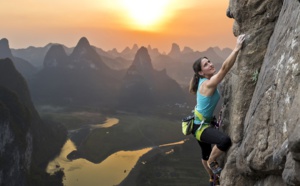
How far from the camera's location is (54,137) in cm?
11462

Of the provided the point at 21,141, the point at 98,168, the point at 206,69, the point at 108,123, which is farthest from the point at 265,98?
the point at 108,123

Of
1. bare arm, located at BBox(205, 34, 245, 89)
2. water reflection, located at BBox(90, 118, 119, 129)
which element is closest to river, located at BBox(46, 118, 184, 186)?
water reflection, located at BBox(90, 118, 119, 129)

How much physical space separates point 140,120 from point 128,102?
5126 centimetres

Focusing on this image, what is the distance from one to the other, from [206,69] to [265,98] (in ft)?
6.24

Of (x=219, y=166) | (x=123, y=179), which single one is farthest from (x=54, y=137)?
(x=219, y=166)

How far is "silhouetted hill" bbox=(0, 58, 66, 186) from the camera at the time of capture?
74312mm

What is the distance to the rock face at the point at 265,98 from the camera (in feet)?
19.1

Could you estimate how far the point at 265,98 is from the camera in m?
6.98

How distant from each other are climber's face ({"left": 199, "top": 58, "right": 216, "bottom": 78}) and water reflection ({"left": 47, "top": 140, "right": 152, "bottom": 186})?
213 feet

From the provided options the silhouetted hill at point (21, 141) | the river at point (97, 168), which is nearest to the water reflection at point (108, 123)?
the silhouetted hill at point (21, 141)

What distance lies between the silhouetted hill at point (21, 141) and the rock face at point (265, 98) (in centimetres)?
7026

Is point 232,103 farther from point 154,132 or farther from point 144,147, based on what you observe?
point 154,132

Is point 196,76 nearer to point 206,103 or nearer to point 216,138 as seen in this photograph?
point 206,103

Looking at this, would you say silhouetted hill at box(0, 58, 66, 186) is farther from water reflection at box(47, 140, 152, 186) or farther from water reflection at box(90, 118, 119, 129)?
water reflection at box(90, 118, 119, 129)
